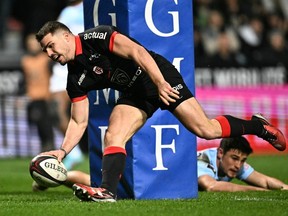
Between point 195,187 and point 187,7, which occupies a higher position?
point 187,7

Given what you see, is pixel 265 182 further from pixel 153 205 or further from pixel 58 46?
pixel 58 46

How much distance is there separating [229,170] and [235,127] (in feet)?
5.03

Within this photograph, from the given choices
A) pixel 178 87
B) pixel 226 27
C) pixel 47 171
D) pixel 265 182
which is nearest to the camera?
pixel 47 171

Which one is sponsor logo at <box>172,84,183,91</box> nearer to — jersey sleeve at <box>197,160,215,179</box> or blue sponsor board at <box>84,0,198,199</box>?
blue sponsor board at <box>84,0,198,199</box>

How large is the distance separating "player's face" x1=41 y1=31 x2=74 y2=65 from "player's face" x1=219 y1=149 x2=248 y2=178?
256 cm

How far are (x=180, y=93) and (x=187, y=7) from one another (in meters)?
1.07

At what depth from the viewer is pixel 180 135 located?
936cm

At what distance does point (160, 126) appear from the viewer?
9.31 metres

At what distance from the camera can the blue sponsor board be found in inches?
360

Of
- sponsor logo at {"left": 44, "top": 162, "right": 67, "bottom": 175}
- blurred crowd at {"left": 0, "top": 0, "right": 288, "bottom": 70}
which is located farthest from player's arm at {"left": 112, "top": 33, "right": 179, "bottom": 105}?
blurred crowd at {"left": 0, "top": 0, "right": 288, "bottom": 70}

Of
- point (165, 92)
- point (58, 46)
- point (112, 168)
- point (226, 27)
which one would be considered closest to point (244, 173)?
point (112, 168)

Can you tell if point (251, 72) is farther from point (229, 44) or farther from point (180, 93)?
point (180, 93)

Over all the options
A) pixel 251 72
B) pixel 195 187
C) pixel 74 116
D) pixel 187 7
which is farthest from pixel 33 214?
pixel 251 72

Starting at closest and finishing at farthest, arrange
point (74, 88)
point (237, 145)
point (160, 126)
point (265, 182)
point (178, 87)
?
point (178, 87) → point (74, 88) → point (160, 126) → point (237, 145) → point (265, 182)
